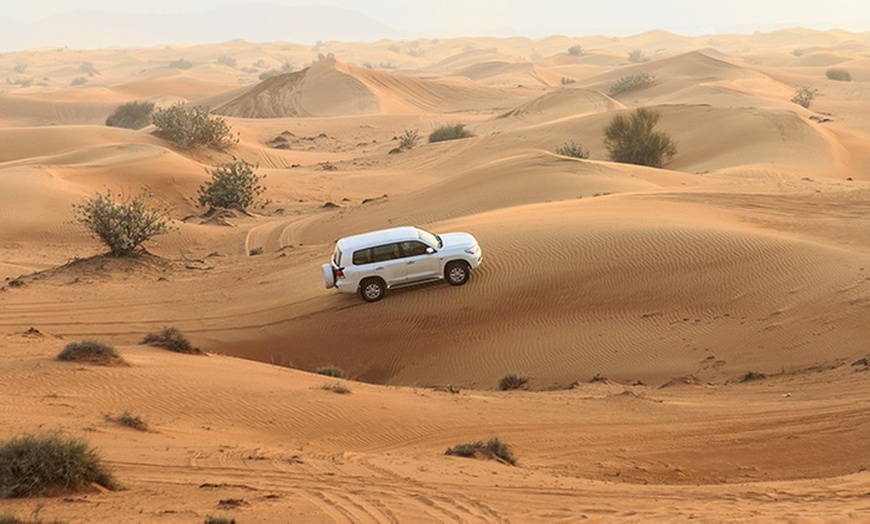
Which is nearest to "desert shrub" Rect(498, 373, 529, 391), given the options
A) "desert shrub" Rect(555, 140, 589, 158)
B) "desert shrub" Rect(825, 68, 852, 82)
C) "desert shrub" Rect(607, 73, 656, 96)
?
"desert shrub" Rect(555, 140, 589, 158)

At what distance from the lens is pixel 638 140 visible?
1480 inches

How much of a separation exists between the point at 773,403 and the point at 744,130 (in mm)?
29026

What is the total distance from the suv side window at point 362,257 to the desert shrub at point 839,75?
6424cm

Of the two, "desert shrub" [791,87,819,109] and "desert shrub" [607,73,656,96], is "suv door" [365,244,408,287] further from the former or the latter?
"desert shrub" [607,73,656,96]

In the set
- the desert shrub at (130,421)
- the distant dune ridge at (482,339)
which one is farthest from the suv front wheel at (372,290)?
the desert shrub at (130,421)

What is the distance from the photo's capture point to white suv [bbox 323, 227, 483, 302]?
18.8 m

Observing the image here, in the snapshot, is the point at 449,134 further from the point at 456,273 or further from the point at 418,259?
the point at 418,259

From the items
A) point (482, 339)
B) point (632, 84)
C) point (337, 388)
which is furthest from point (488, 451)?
point (632, 84)

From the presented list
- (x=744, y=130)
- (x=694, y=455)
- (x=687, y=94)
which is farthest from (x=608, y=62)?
(x=694, y=455)

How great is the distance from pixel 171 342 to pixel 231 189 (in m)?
16.3

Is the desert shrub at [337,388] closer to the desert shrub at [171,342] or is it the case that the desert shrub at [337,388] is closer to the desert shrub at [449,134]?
the desert shrub at [171,342]

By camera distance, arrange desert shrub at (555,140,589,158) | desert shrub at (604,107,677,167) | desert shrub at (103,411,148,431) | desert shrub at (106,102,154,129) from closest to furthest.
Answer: desert shrub at (103,411,148,431), desert shrub at (604,107,677,167), desert shrub at (555,140,589,158), desert shrub at (106,102,154,129)

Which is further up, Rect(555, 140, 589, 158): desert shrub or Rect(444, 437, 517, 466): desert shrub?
Rect(555, 140, 589, 158): desert shrub

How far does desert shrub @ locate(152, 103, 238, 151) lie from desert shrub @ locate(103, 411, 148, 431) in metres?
32.2
